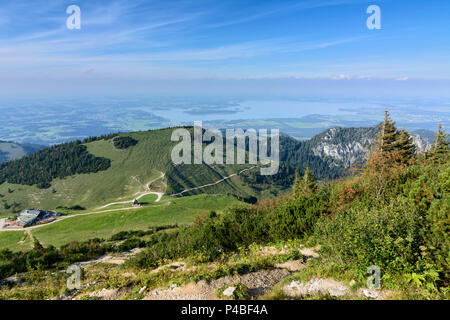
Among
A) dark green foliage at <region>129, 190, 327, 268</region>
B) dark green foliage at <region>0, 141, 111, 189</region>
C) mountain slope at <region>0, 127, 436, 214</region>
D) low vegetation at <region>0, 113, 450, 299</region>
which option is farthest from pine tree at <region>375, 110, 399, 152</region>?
dark green foliage at <region>0, 141, 111, 189</region>

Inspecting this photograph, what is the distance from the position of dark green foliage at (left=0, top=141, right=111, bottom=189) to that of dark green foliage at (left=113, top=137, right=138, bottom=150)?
56.7 ft

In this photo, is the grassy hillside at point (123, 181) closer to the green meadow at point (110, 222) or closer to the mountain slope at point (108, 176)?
the mountain slope at point (108, 176)

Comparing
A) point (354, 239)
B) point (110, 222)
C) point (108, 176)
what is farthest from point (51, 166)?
point (354, 239)

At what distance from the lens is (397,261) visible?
8086mm

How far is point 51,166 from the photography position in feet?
507

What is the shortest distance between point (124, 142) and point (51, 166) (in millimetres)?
49377

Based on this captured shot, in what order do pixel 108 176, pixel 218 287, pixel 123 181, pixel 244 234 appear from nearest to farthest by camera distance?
pixel 218 287 < pixel 244 234 < pixel 123 181 < pixel 108 176

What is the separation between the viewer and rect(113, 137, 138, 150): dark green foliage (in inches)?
6496

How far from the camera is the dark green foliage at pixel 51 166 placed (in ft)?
472

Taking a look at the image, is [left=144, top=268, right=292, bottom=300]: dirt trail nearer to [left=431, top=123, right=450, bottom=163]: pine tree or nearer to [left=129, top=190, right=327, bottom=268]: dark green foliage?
[left=129, top=190, right=327, bottom=268]: dark green foliage

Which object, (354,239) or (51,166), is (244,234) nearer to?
(354,239)

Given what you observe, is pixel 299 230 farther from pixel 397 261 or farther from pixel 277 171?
pixel 277 171
